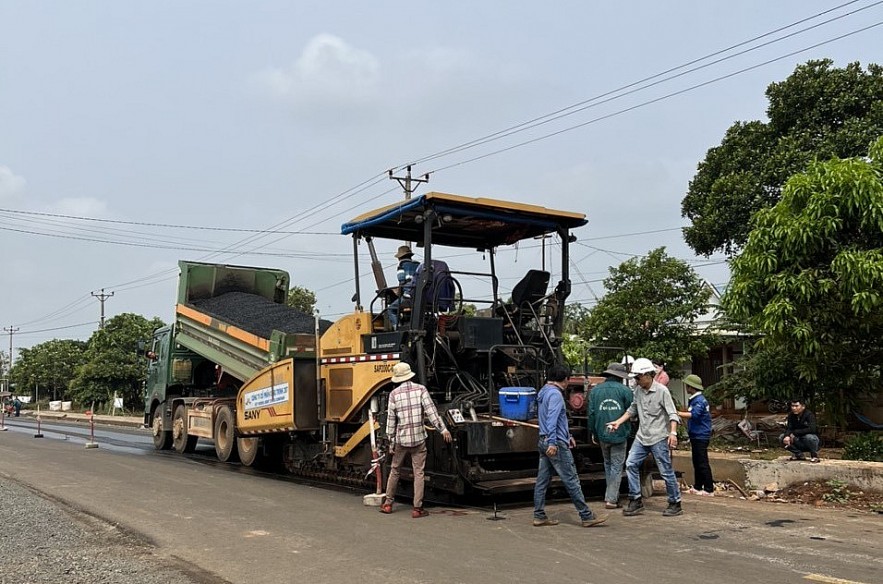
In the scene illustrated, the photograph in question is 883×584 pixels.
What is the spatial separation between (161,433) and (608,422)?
11717 mm

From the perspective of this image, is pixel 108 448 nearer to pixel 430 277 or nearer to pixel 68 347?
pixel 430 277

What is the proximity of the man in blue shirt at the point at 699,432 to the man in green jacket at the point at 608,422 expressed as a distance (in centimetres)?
123

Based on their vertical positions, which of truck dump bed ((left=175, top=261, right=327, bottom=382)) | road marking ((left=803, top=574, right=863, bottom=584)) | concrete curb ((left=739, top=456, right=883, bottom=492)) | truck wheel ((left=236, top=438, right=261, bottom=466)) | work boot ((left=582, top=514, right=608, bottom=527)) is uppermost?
truck dump bed ((left=175, top=261, right=327, bottom=382))

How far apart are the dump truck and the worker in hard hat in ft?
3.53

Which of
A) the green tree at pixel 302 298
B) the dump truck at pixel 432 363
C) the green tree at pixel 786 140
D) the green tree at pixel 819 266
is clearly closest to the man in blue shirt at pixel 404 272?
the dump truck at pixel 432 363

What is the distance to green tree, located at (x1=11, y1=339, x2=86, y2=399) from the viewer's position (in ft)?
168

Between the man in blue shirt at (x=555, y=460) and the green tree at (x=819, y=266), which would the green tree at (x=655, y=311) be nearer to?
the green tree at (x=819, y=266)

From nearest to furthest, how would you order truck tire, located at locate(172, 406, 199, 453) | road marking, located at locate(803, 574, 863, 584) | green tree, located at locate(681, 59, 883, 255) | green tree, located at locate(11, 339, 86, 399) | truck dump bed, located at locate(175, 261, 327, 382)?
road marking, located at locate(803, 574, 863, 584) → truck dump bed, located at locate(175, 261, 327, 382) → green tree, located at locate(681, 59, 883, 255) → truck tire, located at locate(172, 406, 199, 453) → green tree, located at locate(11, 339, 86, 399)

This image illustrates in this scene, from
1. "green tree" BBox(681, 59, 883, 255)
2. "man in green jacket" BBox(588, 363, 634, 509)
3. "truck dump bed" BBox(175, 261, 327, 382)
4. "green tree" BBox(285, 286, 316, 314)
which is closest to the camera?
"man in green jacket" BBox(588, 363, 634, 509)

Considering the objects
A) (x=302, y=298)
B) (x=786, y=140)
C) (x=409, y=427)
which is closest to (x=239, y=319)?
(x=409, y=427)

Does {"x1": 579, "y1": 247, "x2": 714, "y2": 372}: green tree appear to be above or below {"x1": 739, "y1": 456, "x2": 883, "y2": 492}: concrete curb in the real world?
above

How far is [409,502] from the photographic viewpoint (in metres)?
8.92

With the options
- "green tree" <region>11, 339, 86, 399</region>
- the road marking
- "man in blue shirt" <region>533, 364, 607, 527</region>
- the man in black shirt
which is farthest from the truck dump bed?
"green tree" <region>11, 339, 86, 399</region>

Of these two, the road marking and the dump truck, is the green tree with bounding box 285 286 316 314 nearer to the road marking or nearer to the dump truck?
the dump truck
